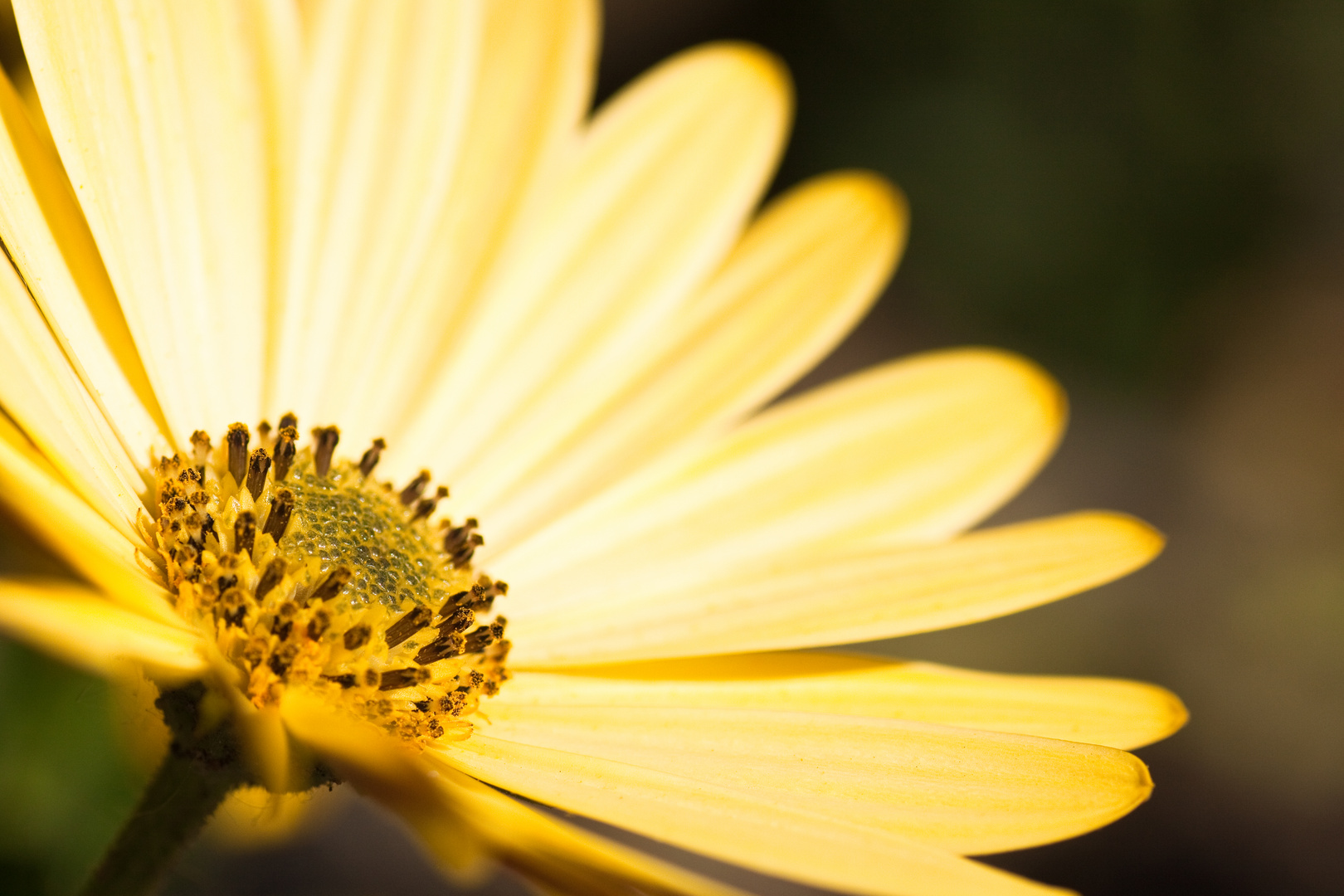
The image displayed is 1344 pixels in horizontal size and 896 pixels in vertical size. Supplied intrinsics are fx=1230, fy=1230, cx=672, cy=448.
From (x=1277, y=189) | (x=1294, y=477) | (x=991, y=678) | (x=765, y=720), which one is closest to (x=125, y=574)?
(x=765, y=720)

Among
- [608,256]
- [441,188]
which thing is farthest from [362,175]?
[608,256]

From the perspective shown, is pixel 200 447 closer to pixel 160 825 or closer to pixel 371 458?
pixel 371 458

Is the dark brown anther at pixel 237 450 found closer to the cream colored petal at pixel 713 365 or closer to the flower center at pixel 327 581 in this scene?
the flower center at pixel 327 581

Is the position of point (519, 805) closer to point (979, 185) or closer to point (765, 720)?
point (765, 720)

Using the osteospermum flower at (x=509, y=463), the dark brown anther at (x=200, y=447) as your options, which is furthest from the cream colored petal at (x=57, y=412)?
the dark brown anther at (x=200, y=447)

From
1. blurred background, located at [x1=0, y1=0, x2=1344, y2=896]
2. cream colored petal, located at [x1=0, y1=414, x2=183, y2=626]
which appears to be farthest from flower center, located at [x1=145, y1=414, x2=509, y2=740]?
blurred background, located at [x1=0, y1=0, x2=1344, y2=896]

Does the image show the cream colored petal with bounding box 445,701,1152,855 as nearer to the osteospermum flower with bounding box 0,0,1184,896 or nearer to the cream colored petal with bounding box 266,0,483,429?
the osteospermum flower with bounding box 0,0,1184,896
